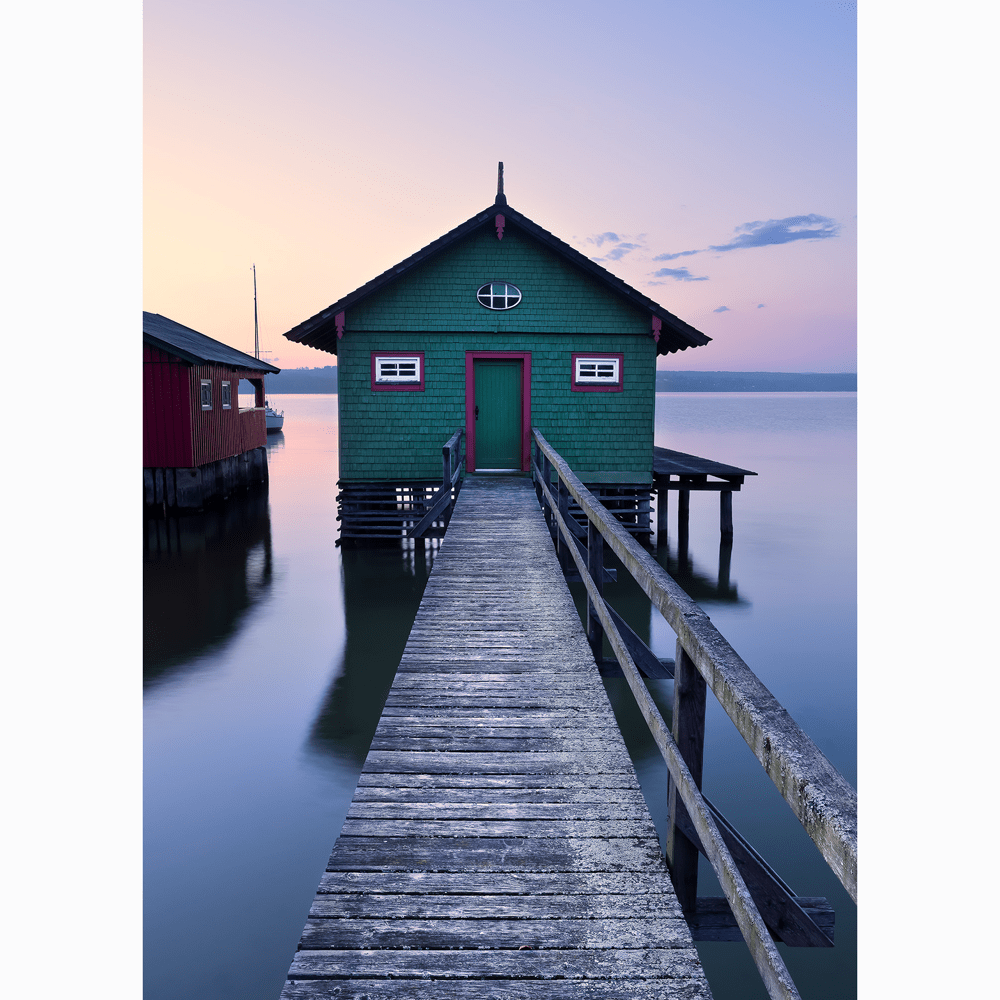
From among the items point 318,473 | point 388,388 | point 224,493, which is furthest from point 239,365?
point 318,473

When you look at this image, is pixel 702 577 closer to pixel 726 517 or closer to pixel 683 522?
pixel 683 522

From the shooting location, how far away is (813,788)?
1603 millimetres

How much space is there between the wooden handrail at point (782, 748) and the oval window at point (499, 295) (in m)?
12.7

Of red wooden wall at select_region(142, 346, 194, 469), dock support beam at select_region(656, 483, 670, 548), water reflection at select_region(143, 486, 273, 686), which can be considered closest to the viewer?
water reflection at select_region(143, 486, 273, 686)

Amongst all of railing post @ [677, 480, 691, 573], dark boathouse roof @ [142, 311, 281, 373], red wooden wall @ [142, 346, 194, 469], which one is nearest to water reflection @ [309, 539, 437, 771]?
red wooden wall @ [142, 346, 194, 469]

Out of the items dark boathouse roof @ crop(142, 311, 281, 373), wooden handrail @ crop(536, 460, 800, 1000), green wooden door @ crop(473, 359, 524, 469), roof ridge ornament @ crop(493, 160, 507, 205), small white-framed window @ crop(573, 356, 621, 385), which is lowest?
wooden handrail @ crop(536, 460, 800, 1000)

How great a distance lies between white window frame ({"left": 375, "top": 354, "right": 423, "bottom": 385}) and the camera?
591 inches

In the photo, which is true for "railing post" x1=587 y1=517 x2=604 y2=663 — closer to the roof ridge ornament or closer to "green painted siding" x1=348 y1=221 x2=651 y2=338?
"green painted siding" x1=348 y1=221 x2=651 y2=338

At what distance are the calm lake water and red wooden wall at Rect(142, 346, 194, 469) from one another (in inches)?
69.3

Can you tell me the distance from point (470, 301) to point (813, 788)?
46.4 ft

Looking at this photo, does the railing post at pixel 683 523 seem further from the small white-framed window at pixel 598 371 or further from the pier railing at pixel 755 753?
the pier railing at pixel 755 753

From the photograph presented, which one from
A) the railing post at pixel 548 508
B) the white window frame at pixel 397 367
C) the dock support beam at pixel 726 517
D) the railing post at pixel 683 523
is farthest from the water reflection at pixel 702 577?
the white window frame at pixel 397 367

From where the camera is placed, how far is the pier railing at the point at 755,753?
5.09ft
